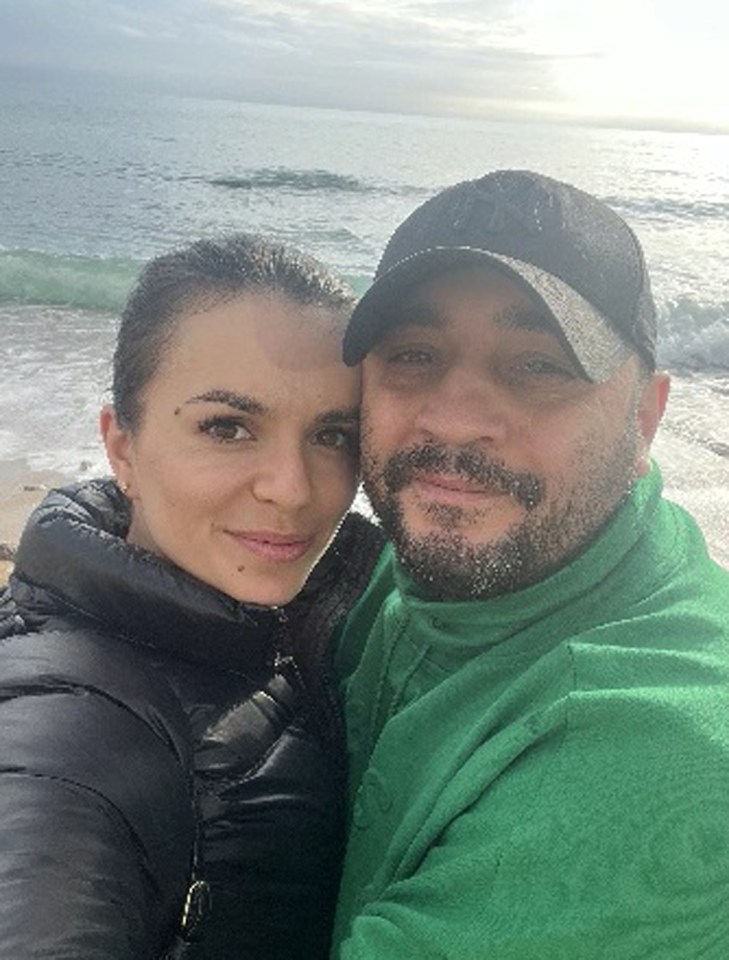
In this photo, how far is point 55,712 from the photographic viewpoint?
56.9 inches

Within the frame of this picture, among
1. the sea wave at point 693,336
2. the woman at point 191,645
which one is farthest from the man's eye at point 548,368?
the sea wave at point 693,336

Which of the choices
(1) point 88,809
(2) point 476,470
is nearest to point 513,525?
(2) point 476,470

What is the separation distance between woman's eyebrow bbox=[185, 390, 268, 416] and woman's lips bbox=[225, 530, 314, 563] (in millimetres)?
241

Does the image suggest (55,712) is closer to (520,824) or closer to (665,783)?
(520,824)

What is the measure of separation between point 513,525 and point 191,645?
0.62 m

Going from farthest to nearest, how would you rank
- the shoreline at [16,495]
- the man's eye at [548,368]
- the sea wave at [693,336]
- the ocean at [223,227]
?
the sea wave at [693,336] < the ocean at [223,227] < the shoreline at [16,495] < the man's eye at [548,368]

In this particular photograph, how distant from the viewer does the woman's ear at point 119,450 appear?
2143 mm

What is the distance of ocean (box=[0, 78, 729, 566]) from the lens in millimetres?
8688

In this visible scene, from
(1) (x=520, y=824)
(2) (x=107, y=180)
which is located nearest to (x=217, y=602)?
(1) (x=520, y=824)

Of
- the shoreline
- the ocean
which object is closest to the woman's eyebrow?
the shoreline

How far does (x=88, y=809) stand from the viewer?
1335 millimetres

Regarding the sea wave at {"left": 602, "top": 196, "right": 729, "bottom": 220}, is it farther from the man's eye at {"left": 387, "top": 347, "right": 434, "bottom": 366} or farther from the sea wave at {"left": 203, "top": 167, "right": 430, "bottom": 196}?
the man's eye at {"left": 387, "top": 347, "right": 434, "bottom": 366}

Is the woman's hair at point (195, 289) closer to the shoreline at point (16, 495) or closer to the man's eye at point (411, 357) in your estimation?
the man's eye at point (411, 357)

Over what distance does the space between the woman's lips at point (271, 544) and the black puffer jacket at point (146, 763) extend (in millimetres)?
113
